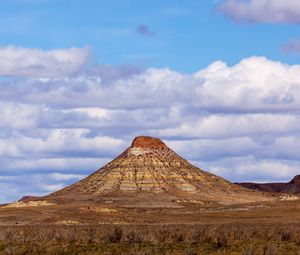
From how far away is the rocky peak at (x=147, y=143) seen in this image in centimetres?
19650

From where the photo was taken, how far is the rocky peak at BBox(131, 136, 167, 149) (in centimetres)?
19650

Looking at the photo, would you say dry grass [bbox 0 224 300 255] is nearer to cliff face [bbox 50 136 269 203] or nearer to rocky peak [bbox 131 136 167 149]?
cliff face [bbox 50 136 269 203]

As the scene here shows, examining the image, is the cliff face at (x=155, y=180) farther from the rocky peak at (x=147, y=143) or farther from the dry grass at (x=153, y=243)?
the dry grass at (x=153, y=243)

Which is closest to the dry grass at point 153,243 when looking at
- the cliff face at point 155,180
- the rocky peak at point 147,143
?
the cliff face at point 155,180

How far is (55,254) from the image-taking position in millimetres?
43375

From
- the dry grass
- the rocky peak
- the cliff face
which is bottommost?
the dry grass

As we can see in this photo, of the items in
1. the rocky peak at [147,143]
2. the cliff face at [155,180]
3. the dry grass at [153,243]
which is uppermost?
the rocky peak at [147,143]

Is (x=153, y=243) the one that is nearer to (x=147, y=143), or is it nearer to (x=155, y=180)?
(x=155, y=180)

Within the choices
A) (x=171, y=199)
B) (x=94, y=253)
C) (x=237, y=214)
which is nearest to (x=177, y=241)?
(x=94, y=253)

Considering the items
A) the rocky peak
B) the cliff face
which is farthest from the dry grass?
the rocky peak

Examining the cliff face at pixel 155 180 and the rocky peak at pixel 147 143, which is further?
the rocky peak at pixel 147 143

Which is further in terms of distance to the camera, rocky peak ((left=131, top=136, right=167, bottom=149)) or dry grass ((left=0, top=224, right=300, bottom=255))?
rocky peak ((left=131, top=136, right=167, bottom=149))

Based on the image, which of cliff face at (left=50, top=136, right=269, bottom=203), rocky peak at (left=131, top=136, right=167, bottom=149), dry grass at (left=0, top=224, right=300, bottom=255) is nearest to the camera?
dry grass at (left=0, top=224, right=300, bottom=255)

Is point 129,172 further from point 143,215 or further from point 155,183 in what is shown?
point 143,215
